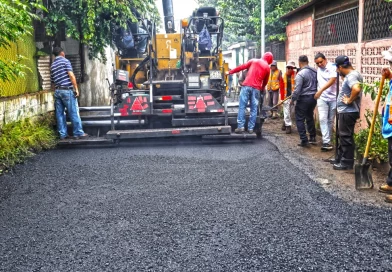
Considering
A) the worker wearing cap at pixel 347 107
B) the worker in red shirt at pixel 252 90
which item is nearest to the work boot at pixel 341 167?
the worker wearing cap at pixel 347 107

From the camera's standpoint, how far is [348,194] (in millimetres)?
4691

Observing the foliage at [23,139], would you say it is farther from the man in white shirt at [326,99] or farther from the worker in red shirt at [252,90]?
the man in white shirt at [326,99]

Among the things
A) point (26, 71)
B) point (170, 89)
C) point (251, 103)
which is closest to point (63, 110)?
point (26, 71)

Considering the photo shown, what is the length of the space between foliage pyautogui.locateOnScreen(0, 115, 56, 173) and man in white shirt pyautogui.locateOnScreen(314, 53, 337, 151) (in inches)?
183

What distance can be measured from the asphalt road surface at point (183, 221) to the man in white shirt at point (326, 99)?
4.34 ft

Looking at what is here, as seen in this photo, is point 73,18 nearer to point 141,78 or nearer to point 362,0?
point 141,78

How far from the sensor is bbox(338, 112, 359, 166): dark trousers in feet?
18.6

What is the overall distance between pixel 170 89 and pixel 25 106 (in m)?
2.80

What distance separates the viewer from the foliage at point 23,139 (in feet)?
20.4

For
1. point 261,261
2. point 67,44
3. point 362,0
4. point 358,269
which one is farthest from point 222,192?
point 67,44

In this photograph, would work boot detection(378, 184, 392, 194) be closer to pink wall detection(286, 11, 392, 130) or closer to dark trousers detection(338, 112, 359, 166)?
dark trousers detection(338, 112, 359, 166)

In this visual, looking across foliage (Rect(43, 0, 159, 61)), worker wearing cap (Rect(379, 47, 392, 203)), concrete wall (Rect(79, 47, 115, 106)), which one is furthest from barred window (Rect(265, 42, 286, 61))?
worker wearing cap (Rect(379, 47, 392, 203))

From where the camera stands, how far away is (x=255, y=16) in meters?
14.1

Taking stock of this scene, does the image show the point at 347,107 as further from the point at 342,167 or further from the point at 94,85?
the point at 94,85
